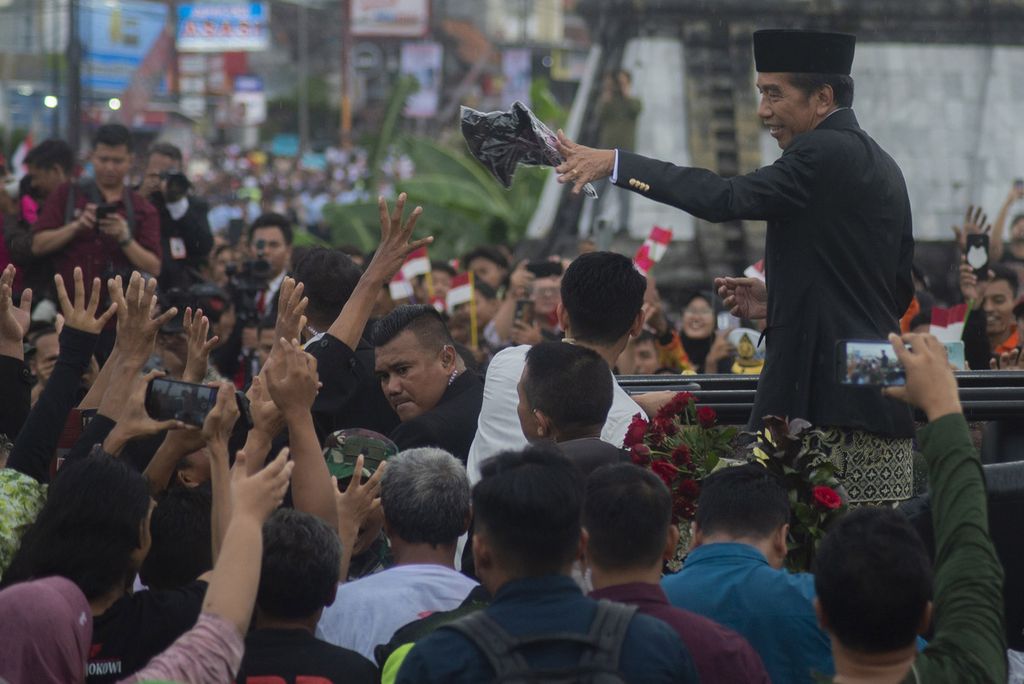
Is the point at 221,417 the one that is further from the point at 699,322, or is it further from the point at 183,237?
the point at 699,322

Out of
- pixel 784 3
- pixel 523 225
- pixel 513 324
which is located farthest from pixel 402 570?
pixel 523 225

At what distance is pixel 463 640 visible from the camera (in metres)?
3.44

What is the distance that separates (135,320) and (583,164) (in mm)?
1510

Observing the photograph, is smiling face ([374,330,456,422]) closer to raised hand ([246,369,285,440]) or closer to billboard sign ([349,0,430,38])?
raised hand ([246,369,285,440])

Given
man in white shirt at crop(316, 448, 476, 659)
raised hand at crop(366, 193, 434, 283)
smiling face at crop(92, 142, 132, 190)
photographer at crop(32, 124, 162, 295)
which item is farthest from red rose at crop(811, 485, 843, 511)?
smiling face at crop(92, 142, 132, 190)

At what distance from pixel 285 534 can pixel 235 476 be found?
0.22 metres

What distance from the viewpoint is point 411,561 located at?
4625 millimetres

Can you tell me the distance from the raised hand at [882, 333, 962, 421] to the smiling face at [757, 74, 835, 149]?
1722mm

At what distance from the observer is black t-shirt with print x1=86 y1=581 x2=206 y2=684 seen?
411 cm

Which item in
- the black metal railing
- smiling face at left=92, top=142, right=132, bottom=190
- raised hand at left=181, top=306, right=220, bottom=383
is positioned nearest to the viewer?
raised hand at left=181, top=306, right=220, bottom=383

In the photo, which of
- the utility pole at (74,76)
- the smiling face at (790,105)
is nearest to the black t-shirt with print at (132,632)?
the smiling face at (790,105)

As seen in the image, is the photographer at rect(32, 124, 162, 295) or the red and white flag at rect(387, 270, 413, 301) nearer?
the photographer at rect(32, 124, 162, 295)

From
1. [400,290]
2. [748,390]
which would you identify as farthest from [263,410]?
[400,290]

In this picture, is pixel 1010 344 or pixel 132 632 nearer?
pixel 132 632
